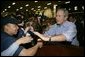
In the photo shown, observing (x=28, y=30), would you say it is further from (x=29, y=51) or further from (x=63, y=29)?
(x=63, y=29)

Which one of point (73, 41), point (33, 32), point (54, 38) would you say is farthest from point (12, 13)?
point (73, 41)

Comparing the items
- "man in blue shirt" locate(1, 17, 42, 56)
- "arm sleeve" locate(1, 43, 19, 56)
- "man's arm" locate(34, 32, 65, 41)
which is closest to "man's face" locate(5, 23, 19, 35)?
"man in blue shirt" locate(1, 17, 42, 56)

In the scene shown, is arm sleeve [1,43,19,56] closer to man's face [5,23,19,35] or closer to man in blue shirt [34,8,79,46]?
man's face [5,23,19,35]

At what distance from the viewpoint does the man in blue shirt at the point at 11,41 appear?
2287mm

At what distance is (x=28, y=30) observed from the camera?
2408 millimetres

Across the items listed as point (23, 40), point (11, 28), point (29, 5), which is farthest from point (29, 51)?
point (29, 5)

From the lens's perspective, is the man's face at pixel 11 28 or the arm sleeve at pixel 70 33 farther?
the arm sleeve at pixel 70 33

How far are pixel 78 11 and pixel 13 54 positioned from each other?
0.60 m

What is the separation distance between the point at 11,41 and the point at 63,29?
20.1 inches

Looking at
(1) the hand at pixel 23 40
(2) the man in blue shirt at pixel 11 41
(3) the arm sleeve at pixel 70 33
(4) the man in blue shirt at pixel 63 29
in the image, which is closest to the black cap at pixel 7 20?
(2) the man in blue shirt at pixel 11 41

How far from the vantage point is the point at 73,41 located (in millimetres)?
2494

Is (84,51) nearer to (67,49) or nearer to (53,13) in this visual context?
(67,49)

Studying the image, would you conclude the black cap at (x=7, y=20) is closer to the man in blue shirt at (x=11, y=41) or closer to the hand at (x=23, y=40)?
the man in blue shirt at (x=11, y=41)

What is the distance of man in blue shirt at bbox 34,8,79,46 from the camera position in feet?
8.13
